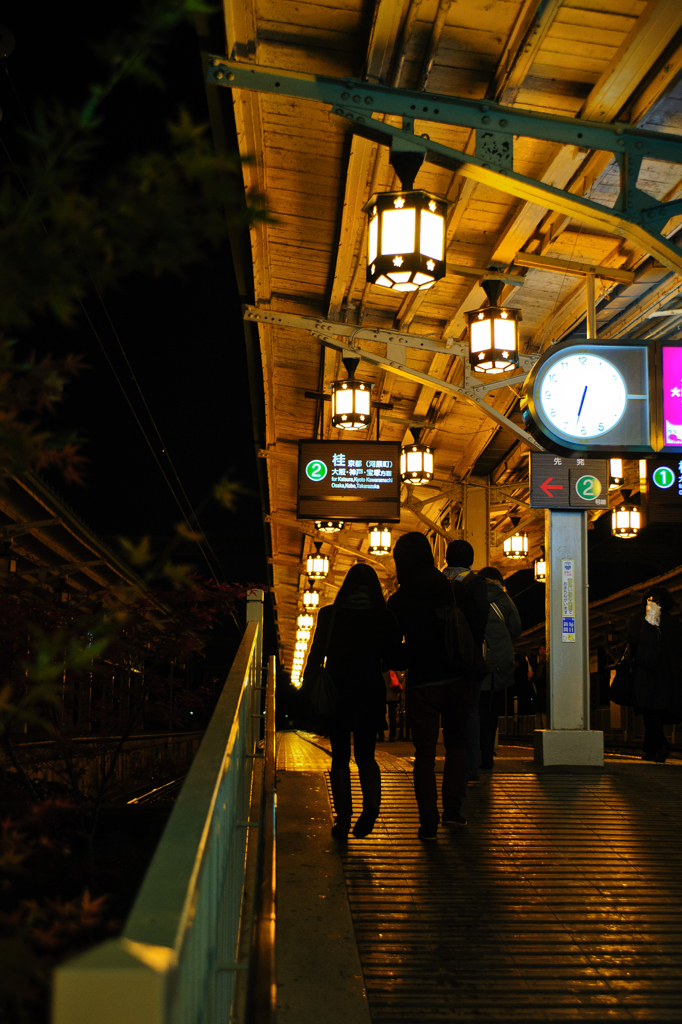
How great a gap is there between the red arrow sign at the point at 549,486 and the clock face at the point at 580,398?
2.92 metres

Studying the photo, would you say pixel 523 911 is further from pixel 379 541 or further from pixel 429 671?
pixel 379 541

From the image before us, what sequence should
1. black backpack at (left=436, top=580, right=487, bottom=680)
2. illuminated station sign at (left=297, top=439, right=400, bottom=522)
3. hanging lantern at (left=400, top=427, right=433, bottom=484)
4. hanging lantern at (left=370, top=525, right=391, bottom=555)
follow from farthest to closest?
hanging lantern at (left=370, top=525, right=391, bottom=555)
hanging lantern at (left=400, top=427, right=433, bottom=484)
illuminated station sign at (left=297, top=439, right=400, bottom=522)
black backpack at (left=436, top=580, right=487, bottom=680)

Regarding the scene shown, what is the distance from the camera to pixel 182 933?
1.33 m

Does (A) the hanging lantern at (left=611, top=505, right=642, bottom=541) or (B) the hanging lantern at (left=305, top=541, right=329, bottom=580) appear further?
(B) the hanging lantern at (left=305, top=541, right=329, bottom=580)

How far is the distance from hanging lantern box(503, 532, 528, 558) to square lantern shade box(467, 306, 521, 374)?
9638mm

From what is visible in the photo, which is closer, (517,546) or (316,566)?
(517,546)

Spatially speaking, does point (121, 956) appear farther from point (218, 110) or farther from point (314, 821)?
point (218, 110)

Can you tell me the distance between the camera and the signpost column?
9.99m

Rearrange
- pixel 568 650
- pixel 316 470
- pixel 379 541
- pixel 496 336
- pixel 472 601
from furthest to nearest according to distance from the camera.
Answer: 1. pixel 379 541
2. pixel 316 470
3. pixel 568 650
4. pixel 496 336
5. pixel 472 601

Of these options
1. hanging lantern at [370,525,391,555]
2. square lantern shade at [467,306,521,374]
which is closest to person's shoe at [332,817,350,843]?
square lantern shade at [467,306,521,374]

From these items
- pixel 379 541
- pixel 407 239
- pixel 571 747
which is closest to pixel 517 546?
pixel 379 541

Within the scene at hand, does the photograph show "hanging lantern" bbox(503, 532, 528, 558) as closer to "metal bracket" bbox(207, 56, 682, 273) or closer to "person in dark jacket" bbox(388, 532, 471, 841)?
"person in dark jacket" bbox(388, 532, 471, 841)

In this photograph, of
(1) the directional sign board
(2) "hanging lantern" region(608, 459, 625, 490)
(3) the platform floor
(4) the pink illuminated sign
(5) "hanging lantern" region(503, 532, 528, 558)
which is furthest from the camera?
(5) "hanging lantern" region(503, 532, 528, 558)

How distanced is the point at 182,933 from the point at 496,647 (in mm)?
6875
